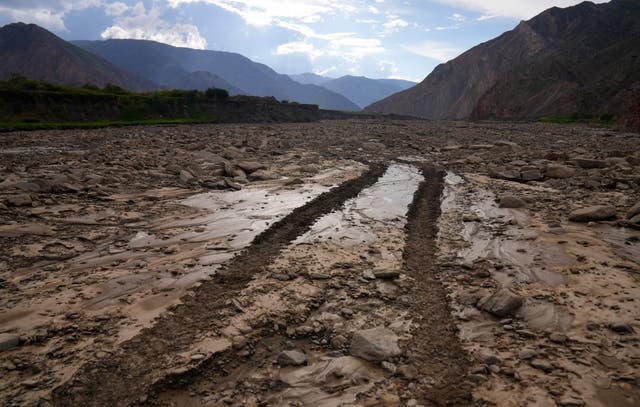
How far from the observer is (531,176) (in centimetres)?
1441

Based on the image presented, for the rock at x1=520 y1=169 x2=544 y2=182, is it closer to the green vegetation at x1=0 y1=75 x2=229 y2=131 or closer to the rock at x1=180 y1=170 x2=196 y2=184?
the rock at x1=180 y1=170 x2=196 y2=184

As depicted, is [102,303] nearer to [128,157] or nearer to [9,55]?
[128,157]

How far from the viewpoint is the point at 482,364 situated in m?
4.34

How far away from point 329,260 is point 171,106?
168 feet

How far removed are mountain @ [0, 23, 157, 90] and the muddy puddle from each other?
17069 cm

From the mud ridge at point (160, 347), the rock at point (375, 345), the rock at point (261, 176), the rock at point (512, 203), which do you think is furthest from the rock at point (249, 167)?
the rock at point (375, 345)

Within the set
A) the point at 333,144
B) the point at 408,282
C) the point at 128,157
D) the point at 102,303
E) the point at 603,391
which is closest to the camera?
the point at 603,391

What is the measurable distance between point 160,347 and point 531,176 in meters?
14.2

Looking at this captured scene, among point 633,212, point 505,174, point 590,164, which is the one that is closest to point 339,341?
point 633,212

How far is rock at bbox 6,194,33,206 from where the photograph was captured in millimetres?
9508

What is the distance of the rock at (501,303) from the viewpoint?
5391 mm

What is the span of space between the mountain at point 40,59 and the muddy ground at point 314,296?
167494mm

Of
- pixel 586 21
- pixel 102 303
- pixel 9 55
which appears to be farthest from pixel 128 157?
pixel 9 55

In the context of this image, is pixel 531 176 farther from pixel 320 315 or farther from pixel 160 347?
pixel 160 347
